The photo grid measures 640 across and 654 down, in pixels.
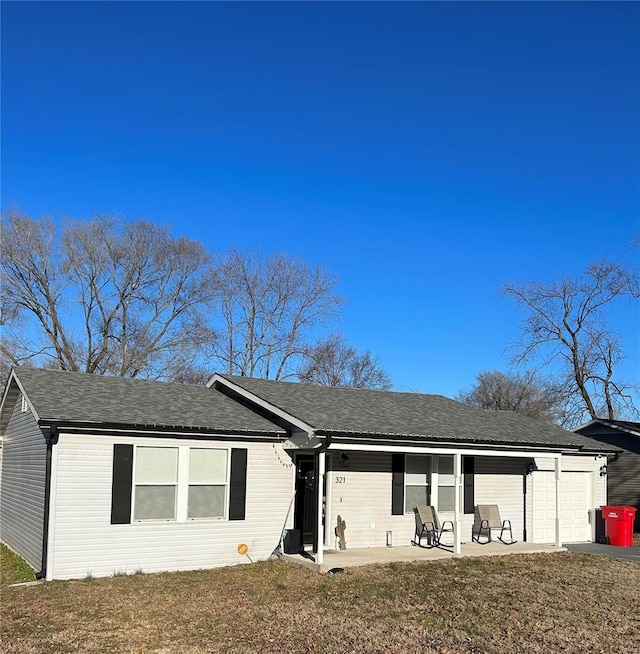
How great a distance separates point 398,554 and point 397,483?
1.82 m

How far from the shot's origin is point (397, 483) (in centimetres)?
1594

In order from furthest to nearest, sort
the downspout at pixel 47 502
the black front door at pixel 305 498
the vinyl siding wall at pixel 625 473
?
the vinyl siding wall at pixel 625 473 → the black front door at pixel 305 498 → the downspout at pixel 47 502

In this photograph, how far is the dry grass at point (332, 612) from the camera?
27.2 ft

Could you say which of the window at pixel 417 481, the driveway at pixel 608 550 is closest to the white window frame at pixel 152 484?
the window at pixel 417 481

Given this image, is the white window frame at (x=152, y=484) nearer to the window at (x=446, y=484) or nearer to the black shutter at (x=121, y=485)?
the black shutter at (x=121, y=485)

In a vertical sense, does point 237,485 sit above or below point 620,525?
above

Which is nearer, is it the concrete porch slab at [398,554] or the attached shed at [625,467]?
the concrete porch slab at [398,554]

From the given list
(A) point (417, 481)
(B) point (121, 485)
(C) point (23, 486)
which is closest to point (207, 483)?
(B) point (121, 485)

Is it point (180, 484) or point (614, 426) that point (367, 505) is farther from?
point (614, 426)

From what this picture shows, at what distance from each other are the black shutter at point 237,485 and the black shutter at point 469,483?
569 cm

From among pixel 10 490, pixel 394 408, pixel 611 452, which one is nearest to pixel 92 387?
pixel 10 490

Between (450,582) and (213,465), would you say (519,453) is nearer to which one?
(450,582)

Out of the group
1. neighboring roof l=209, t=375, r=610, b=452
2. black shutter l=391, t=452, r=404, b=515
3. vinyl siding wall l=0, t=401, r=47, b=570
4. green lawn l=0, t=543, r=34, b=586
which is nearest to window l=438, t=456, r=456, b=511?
neighboring roof l=209, t=375, r=610, b=452

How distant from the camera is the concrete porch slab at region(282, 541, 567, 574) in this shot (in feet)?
43.3
